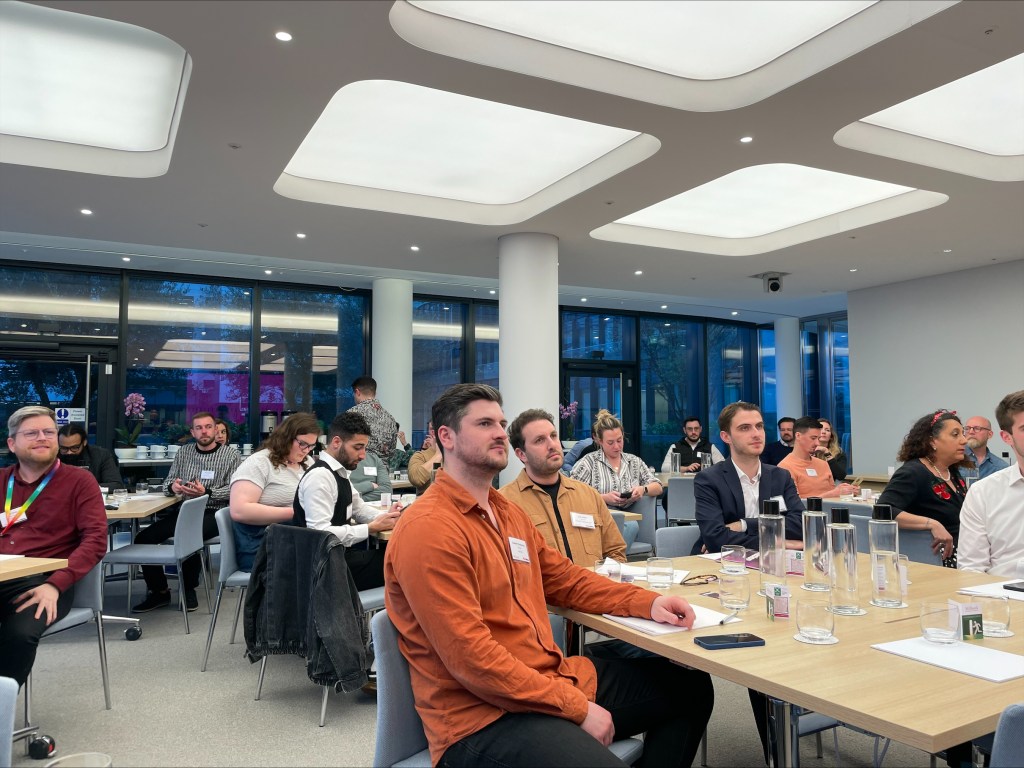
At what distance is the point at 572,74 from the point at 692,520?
4.10 meters

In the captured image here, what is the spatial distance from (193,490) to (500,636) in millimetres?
4742

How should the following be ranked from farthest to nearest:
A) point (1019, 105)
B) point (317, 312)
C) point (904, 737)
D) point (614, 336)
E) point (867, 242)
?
point (614, 336), point (317, 312), point (867, 242), point (1019, 105), point (904, 737)

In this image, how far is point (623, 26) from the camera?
393cm

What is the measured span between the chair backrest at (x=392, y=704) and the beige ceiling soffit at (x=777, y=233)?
588cm

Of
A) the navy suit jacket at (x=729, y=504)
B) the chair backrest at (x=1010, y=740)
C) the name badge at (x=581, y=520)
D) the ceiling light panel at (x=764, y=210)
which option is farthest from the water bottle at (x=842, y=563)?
the ceiling light panel at (x=764, y=210)

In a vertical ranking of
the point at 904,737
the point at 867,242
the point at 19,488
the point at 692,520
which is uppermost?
the point at 867,242

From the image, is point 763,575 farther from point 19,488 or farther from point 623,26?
point 19,488

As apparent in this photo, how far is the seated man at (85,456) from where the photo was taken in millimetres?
5867

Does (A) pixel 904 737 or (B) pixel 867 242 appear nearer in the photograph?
(A) pixel 904 737

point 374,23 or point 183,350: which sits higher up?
point 374,23

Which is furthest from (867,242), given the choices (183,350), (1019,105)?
(183,350)

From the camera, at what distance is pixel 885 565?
232cm

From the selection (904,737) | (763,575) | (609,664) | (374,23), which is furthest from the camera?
(374,23)

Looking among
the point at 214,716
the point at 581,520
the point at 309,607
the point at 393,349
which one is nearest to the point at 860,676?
the point at 581,520
